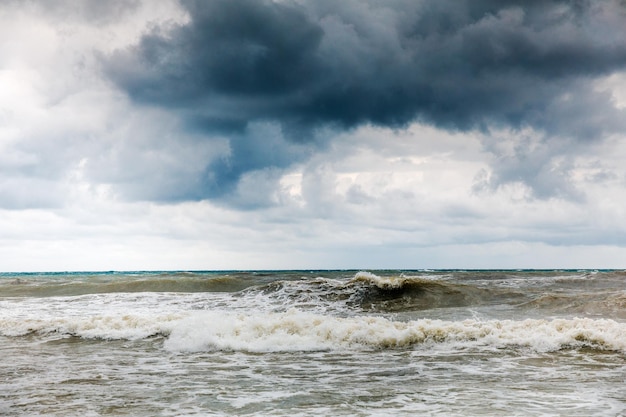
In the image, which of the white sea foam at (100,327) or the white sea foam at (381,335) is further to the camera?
the white sea foam at (100,327)

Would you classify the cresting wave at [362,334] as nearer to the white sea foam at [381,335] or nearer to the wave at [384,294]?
the white sea foam at [381,335]

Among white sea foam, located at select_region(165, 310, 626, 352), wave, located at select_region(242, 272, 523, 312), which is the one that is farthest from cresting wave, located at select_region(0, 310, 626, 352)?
wave, located at select_region(242, 272, 523, 312)

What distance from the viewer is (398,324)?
1438cm

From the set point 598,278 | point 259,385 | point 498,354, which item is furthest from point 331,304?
point 598,278

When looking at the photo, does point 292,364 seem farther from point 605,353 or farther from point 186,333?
point 605,353

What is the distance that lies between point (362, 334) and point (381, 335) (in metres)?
0.50

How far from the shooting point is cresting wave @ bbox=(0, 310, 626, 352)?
12.8 metres

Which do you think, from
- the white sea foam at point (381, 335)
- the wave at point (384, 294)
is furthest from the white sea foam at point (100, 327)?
the wave at point (384, 294)

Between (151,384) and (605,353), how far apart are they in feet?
32.8

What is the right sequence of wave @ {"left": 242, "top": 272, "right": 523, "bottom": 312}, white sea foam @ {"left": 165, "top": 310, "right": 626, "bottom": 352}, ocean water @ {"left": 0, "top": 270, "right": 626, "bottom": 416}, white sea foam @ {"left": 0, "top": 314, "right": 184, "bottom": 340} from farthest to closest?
wave @ {"left": 242, "top": 272, "right": 523, "bottom": 312}, white sea foam @ {"left": 0, "top": 314, "right": 184, "bottom": 340}, white sea foam @ {"left": 165, "top": 310, "right": 626, "bottom": 352}, ocean water @ {"left": 0, "top": 270, "right": 626, "bottom": 416}

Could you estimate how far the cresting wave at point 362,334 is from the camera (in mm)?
12766

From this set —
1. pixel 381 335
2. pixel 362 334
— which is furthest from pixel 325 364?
pixel 381 335

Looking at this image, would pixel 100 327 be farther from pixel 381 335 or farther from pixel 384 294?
pixel 384 294

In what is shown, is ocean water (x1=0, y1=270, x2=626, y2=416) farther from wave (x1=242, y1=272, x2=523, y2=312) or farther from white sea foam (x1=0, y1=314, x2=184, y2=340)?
wave (x1=242, y1=272, x2=523, y2=312)
